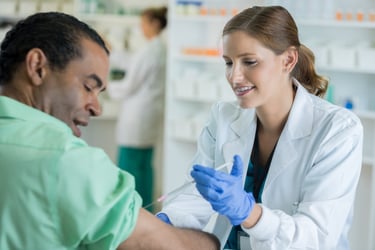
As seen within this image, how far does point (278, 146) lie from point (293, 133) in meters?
0.05

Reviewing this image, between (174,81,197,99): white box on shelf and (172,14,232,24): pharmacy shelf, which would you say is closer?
(172,14,232,24): pharmacy shelf

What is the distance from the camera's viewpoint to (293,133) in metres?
1.57

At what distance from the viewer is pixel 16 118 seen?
1.03 m

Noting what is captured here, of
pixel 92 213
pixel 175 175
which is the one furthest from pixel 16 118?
pixel 175 175

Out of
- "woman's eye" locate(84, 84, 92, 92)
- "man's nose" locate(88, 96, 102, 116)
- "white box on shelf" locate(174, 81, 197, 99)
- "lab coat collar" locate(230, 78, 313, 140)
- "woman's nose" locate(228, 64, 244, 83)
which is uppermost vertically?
"woman's eye" locate(84, 84, 92, 92)

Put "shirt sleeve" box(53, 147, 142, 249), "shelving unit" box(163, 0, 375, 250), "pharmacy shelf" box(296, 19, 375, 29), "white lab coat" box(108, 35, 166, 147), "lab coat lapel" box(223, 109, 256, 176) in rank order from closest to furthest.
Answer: "shirt sleeve" box(53, 147, 142, 249), "lab coat lapel" box(223, 109, 256, 176), "pharmacy shelf" box(296, 19, 375, 29), "shelving unit" box(163, 0, 375, 250), "white lab coat" box(108, 35, 166, 147)

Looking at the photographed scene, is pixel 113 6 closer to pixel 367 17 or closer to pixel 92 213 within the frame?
pixel 367 17

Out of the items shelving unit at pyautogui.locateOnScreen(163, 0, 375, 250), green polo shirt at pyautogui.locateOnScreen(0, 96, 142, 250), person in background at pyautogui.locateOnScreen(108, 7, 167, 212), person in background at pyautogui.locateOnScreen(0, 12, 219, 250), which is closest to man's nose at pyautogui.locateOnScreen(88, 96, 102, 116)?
person in background at pyautogui.locateOnScreen(0, 12, 219, 250)

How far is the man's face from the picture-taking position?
106 centimetres

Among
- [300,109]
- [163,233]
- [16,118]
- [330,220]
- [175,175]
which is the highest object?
[16,118]

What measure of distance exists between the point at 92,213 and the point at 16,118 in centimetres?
21

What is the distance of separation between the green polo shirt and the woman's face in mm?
630

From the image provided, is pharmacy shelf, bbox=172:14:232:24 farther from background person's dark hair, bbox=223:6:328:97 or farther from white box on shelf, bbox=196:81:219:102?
background person's dark hair, bbox=223:6:328:97

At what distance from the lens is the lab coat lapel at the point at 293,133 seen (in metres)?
1.54
